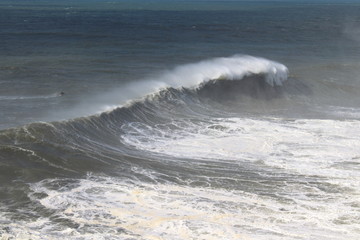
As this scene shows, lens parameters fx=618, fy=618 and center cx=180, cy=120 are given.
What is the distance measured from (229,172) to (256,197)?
6.35 ft

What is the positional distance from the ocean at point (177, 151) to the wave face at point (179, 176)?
0.04 m

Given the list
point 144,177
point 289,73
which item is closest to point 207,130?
point 144,177

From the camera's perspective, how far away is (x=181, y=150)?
17.3m

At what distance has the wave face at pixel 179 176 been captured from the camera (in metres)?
11.6

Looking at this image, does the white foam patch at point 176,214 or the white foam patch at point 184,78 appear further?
the white foam patch at point 184,78

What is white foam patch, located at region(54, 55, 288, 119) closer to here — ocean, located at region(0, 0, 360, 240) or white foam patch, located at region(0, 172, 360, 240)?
ocean, located at region(0, 0, 360, 240)

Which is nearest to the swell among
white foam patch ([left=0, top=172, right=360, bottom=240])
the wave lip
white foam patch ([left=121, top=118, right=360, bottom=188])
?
the wave lip

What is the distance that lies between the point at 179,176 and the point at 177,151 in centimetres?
244

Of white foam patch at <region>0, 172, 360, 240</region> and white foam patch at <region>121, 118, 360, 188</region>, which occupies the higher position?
white foam patch at <region>0, 172, 360, 240</region>

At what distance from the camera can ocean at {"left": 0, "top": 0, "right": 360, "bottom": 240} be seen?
11.8 meters

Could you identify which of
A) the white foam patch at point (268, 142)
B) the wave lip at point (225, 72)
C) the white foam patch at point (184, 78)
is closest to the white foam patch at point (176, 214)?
the white foam patch at point (268, 142)

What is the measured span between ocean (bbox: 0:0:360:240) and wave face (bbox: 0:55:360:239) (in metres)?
0.04

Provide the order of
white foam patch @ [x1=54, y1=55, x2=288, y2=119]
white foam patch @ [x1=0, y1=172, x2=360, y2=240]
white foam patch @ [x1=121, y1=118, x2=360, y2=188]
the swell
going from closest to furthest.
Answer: white foam patch @ [x1=0, y1=172, x2=360, y2=240]
the swell
white foam patch @ [x1=121, y1=118, x2=360, y2=188]
white foam patch @ [x1=54, y1=55, x2=288, y2=119]

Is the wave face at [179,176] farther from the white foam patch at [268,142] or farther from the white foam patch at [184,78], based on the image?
the white foam patch at [184,78]
